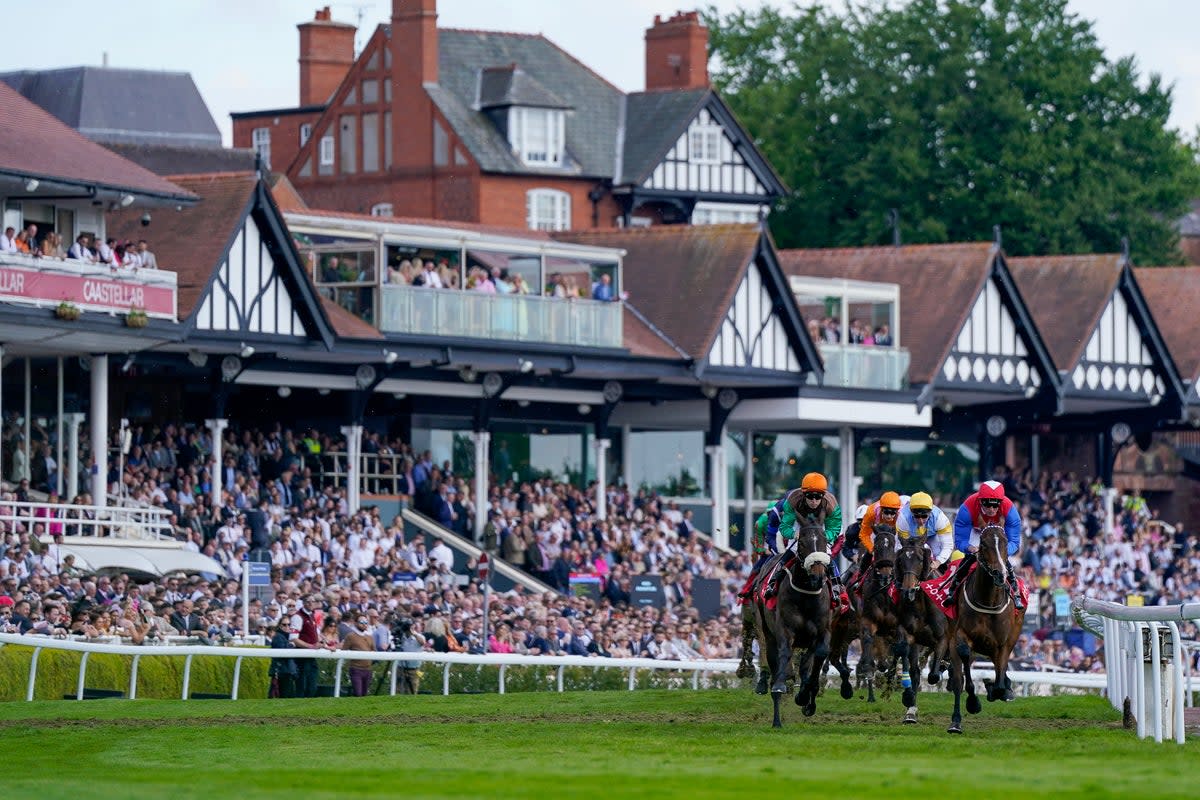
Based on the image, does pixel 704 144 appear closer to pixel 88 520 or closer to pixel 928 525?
pixel 88 520

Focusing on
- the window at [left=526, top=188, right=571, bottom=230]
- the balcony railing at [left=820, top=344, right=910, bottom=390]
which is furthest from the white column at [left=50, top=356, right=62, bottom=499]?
the window at [left=526, top=188, right=571, bottom=230]

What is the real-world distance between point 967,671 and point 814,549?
2.50 m

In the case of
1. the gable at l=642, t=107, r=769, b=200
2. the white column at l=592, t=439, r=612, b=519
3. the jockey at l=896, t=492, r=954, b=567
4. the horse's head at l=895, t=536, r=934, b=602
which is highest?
the gable at l=642, t=107, r=769, b=200

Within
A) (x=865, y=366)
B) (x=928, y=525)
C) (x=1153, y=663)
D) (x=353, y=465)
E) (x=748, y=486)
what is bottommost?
(x=1153, y=663)

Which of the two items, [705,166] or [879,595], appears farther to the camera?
[705,166]

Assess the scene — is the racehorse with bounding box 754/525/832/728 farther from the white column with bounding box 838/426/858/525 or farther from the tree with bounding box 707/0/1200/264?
the tree with bounding box 707/0/1200/264

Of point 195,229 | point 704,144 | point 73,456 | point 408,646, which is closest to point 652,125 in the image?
point 704,144

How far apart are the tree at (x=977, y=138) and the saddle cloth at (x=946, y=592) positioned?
42.3 meters

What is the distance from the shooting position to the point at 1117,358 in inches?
1986

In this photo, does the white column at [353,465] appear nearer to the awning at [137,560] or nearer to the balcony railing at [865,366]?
the awning at [137,560]

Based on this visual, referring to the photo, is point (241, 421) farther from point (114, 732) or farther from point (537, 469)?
point (114, 732)

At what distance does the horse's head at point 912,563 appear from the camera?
19.9 m

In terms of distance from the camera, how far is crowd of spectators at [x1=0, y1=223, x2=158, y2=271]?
32.3 meters

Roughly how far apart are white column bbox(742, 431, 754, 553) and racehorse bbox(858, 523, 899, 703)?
2630 centimetres
